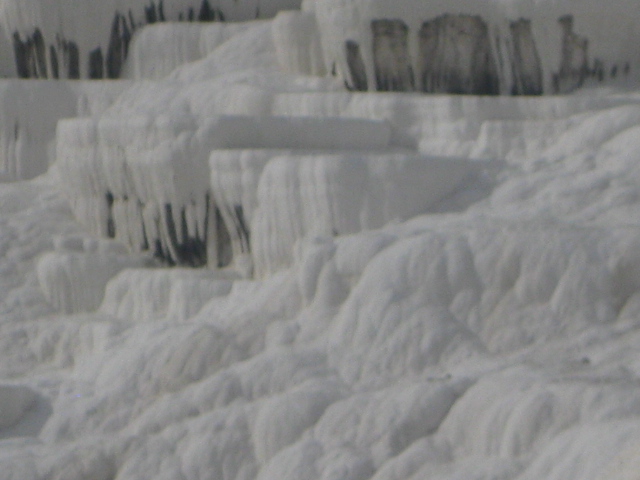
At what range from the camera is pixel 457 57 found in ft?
46.4

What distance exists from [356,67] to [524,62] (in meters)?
1.71

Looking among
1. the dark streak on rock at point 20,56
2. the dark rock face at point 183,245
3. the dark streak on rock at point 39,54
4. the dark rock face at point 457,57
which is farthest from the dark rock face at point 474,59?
the dark streak on rock at point 20,56

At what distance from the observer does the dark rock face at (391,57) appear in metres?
14.1

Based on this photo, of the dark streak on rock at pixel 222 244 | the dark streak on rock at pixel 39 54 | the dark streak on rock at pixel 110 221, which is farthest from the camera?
the dark streak on rock at pixel 39 54

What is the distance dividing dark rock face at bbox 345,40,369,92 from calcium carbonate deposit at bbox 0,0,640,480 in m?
0.03

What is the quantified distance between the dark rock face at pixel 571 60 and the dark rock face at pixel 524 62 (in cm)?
20

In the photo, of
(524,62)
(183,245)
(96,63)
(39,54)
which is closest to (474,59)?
(524,62)

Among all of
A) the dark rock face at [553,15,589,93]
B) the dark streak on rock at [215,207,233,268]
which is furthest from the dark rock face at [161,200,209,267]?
the dark rock face at [553,15,589,93]

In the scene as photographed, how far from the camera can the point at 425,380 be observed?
9312mm

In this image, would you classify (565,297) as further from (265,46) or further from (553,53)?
(265,46)

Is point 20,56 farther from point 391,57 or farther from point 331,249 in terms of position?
point 331,249

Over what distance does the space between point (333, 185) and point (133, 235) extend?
2.93 m

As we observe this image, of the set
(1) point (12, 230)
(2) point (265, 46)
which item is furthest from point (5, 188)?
(2) point (265, 46)

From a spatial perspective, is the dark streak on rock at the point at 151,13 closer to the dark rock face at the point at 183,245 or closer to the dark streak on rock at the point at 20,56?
the dark streak on rock at the point at 20,56
